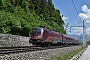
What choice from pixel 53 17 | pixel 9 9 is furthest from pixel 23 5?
pixel 53 17

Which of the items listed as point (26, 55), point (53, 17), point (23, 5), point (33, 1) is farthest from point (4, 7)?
point (53, 17)

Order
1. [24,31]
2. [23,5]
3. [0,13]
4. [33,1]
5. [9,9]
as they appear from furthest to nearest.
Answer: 1. [33,1]
2. [23,5]
3. [9,9]
4. [24,31]
5. [0,13]

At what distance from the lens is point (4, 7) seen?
38875 millimetres

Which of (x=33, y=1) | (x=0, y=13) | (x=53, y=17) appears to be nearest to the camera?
(x=0, y=13)

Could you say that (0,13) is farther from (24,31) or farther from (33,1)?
(33,1)

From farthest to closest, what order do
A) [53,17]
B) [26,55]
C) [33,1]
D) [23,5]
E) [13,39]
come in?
1. [53,17]
2. [33,1]
3. [23,5]
4. [13,39]
5. [26,55]

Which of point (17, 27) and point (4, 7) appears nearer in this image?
point (17, 27)

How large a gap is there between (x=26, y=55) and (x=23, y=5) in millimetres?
39912

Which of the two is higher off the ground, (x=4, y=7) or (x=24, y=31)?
(x=4, y=7)

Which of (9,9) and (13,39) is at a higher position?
(9,9)

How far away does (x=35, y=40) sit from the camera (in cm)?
2680

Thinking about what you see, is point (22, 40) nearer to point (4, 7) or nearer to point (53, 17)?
point (4, 7)

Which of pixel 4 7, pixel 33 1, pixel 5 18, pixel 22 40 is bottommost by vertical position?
pixel 22 40

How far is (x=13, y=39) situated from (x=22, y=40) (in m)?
2.69
